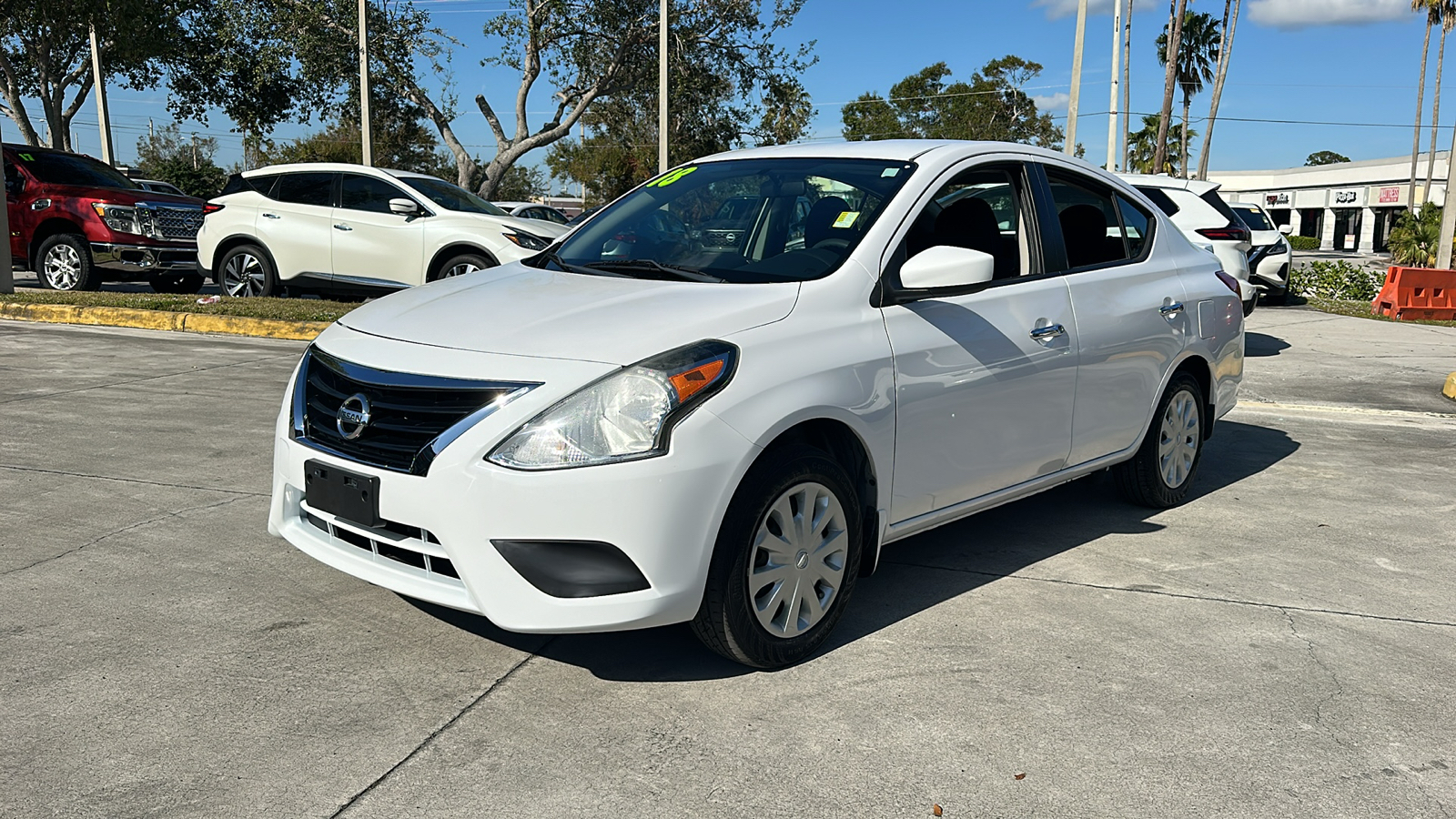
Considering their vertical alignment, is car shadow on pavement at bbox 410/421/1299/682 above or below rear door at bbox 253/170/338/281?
below

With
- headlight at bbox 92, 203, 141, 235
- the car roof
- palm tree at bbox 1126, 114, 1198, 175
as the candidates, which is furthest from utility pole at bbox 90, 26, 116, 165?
palm tree at bbox 1126, 114, 1198, 175

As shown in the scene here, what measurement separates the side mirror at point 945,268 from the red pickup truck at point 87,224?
12.8 m

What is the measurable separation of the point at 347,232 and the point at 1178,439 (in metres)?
9.75

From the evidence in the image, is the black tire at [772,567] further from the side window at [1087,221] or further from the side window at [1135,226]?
the side window at [1135,226]

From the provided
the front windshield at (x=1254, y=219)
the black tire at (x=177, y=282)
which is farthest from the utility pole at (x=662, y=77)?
the front windshield at (x=1254, y=219)

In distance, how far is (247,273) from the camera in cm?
1363

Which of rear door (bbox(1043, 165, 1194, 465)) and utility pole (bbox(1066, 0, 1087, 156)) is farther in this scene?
utility pole (bbox(1066, 0, 1087, 156))

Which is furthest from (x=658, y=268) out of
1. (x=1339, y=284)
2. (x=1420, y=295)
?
(x=1339, y=284)

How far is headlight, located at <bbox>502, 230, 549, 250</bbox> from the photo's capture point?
1257 centimetres

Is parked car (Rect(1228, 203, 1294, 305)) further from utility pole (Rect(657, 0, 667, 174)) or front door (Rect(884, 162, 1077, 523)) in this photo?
front door (Rect(884, 162, 1077, 523))

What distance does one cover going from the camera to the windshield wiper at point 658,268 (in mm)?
4156

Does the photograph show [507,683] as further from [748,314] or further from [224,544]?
[224,544]

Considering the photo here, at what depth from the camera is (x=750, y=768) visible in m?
3.14

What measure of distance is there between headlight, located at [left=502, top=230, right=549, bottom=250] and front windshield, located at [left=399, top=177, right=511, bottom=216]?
0.65 metres
